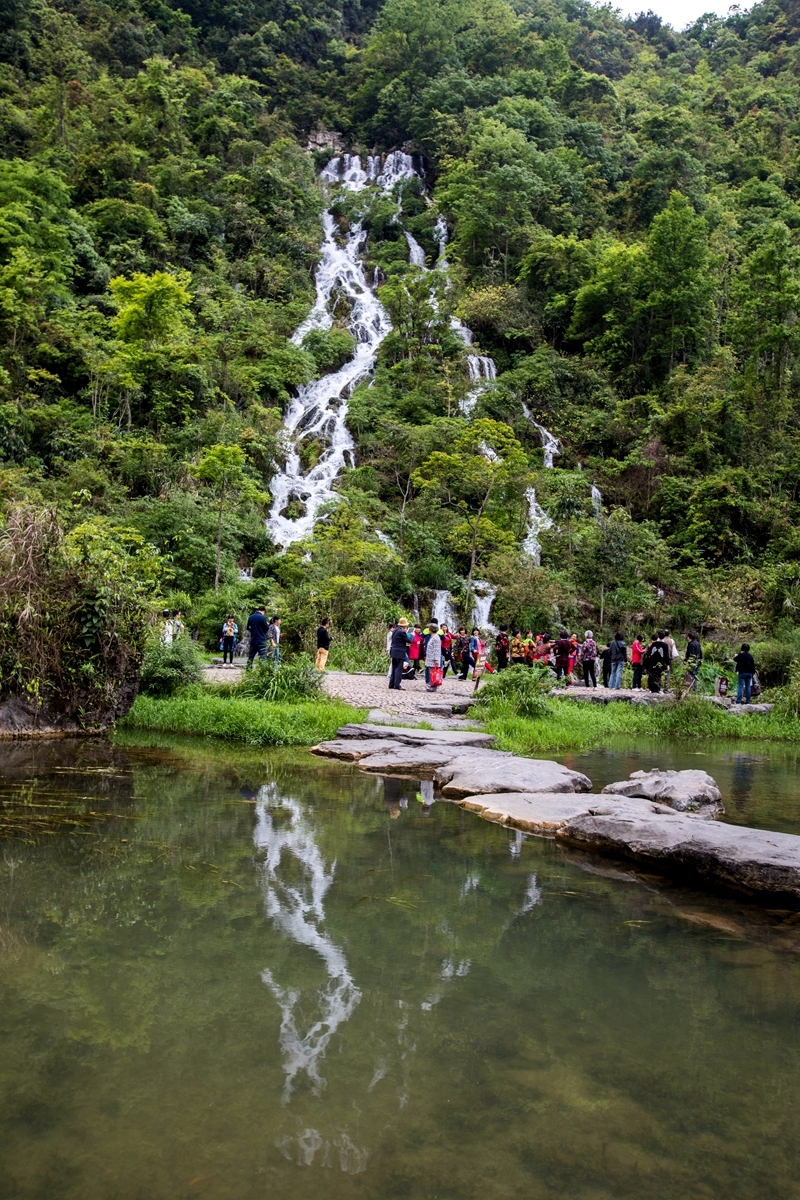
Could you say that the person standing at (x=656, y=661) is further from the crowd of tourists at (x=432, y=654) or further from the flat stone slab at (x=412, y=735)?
the flat stone slab at (x=412, y=735)

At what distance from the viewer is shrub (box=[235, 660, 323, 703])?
38.8 ft

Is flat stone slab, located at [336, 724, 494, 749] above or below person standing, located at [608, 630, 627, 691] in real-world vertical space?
below

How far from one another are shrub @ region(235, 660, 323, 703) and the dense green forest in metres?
5.09

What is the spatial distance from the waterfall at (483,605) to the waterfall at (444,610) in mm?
680

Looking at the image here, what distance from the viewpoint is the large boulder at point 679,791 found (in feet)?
22.7

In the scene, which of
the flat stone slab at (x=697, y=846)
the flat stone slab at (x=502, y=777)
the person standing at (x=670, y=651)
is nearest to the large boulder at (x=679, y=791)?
the flat stone slab at (x=502, y=777)

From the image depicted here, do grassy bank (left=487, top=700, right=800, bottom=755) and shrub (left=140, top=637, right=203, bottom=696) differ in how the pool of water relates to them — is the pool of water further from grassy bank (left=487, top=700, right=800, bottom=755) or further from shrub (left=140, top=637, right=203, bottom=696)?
shrub (left=140, top=637, right=203, bottom=696)

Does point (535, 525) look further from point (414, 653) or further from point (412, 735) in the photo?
point (412, 735)

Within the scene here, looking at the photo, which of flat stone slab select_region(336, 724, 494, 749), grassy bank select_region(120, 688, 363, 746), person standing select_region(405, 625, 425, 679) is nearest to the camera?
flat stone slab select_region(336, 724, 494, 749)

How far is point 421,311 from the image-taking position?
36188mm

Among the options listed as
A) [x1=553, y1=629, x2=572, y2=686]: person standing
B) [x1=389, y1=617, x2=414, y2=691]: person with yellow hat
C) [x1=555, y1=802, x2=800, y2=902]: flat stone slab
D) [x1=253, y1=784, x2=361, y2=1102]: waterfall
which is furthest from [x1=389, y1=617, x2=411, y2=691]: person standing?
[x1=555, y1=802, x2=800, y2=902]: flat stone slab

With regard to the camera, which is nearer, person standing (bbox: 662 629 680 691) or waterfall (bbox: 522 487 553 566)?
person standing (bbox: 662 629 680 691)

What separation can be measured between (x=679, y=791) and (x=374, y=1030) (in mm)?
5171

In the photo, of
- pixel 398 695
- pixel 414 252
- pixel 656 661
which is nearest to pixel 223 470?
pixel 398 695
